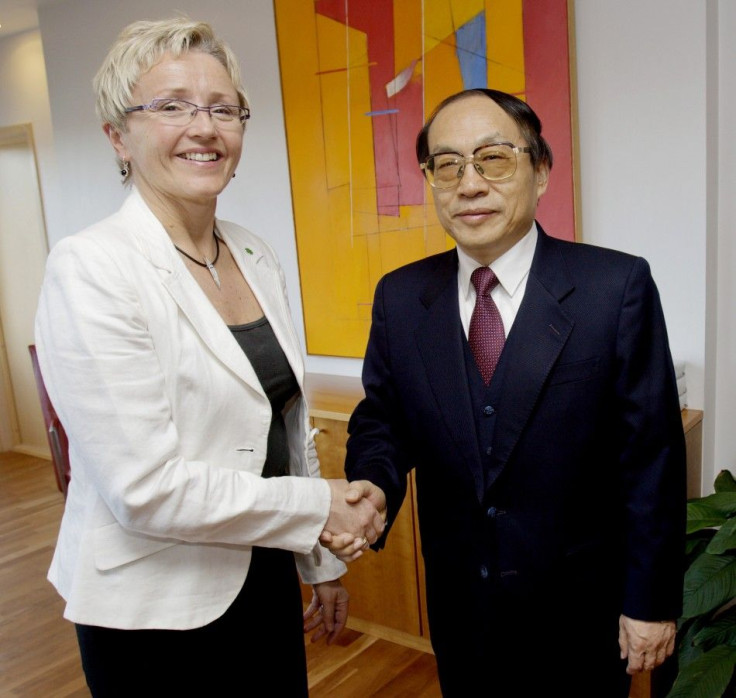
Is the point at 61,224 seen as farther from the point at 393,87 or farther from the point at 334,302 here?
the point at 393,87

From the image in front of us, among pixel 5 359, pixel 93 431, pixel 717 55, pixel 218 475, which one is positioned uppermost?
pixel 717 55

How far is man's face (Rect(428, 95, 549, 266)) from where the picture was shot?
4.65ft

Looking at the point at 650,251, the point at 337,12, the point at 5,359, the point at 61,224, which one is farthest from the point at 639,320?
the point at 5,359

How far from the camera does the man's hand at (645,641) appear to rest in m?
1.43

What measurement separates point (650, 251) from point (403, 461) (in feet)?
4.41

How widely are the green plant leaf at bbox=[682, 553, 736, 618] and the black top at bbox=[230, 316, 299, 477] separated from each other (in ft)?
4.03

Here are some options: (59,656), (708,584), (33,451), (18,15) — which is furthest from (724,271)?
(33,451)

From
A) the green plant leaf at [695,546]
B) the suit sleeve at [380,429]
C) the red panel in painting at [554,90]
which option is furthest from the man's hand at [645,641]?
the red panel in painting at [554,90]

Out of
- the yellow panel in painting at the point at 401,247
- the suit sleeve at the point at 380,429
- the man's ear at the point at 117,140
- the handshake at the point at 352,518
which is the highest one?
the man's ear at the point at 117,140

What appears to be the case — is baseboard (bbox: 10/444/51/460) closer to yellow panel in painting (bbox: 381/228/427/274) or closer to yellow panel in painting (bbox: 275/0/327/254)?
yellow panel in painting (bbox: 275/0/327/254)

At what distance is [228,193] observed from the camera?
3613mm

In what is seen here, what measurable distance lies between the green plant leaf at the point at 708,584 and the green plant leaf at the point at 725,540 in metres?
0.07

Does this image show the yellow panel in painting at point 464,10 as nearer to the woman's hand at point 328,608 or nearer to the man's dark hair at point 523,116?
the man's dark hair at point 523,116

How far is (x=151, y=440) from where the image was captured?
1.25 metres
